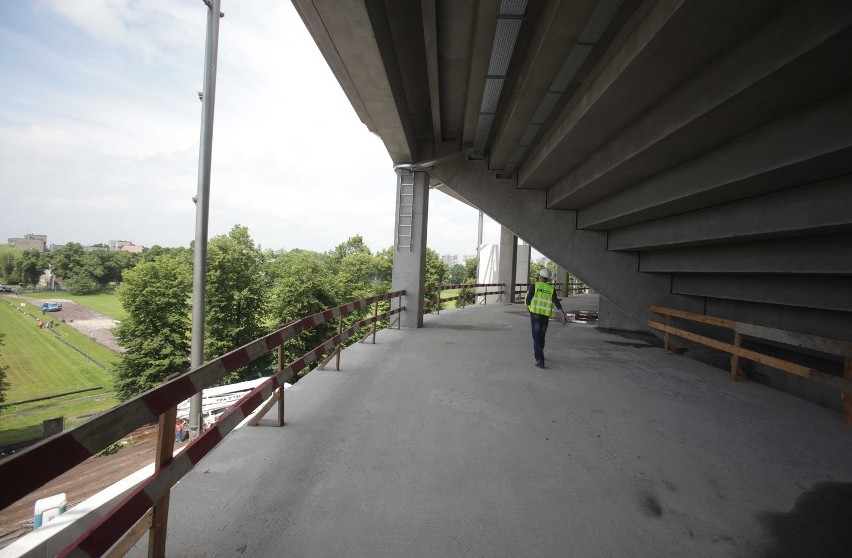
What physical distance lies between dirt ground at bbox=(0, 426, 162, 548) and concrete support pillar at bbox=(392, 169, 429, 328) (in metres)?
11.7

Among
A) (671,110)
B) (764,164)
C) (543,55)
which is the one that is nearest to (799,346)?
(764,164)

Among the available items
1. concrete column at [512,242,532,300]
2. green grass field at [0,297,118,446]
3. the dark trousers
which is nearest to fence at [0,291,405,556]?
the dark trousers

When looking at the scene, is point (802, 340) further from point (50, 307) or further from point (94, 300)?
point (94, 300)

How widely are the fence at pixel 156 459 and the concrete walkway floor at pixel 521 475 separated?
0.49 metres

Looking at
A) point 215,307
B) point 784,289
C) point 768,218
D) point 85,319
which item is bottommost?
point 85,319

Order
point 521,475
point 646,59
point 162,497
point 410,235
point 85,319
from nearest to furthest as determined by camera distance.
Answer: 1. point 162,497
2. point 521,475
3. point 646,59
4. point 410,235
5. point 85,319

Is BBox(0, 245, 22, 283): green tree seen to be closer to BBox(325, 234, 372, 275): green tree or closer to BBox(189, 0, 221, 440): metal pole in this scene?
BBox(325, 234, 372, 275): green tree

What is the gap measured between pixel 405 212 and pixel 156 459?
860 centimetres

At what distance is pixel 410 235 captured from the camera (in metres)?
9.91

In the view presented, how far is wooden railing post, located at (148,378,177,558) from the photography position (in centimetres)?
Result: 190

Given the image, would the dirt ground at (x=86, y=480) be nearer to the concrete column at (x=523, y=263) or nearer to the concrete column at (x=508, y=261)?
the concrete column at (x=508, y=261)

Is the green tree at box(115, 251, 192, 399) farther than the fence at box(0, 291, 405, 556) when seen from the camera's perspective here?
Yes

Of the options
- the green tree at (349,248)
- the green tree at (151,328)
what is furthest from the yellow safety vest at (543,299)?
the green tree at (349,248)

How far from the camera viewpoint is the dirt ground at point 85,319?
144 ft
